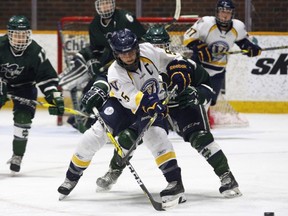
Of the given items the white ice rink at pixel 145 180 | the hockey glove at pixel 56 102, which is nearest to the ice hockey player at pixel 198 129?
the white ice rink at pixel 145 180

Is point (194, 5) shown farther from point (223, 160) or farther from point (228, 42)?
point (223, 160)

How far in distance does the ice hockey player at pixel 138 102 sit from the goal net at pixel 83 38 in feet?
12.0

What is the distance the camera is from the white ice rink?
455cm

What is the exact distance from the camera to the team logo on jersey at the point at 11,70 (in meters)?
5.75

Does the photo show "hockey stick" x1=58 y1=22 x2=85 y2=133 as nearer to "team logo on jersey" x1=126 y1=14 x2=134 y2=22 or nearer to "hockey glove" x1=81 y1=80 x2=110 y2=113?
"team logo on jersey" x1=126 y1=14 x2=134 y2=22

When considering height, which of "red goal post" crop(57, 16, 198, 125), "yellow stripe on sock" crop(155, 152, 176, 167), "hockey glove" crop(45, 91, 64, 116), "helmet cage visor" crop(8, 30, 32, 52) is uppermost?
"helmet cage visor" crop(8, 30, 32, 52)

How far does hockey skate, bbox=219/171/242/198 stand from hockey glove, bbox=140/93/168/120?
1.88 ft

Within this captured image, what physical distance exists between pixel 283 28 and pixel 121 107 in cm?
596

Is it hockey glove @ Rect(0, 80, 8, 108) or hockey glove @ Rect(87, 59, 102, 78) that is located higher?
hockey glove @ Rect(0, 80, 8, 108)

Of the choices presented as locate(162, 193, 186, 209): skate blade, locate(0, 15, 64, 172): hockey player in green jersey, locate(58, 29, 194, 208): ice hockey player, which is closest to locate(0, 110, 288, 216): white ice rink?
locate(162, 193, 186, 209): skate blade

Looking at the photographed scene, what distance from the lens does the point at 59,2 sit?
11.6m

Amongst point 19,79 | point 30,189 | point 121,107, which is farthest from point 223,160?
point 19,79

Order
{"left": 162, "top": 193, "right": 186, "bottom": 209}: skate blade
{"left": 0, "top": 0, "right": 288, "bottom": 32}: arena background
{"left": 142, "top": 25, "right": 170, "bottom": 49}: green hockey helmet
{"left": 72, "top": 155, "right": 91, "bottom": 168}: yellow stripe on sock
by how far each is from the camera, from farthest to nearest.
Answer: {"left": 0, "top": 0, "right": 288, "bottom": 32}: arena background → {"left": 142, "top": 25, "right": 170, "bottom": 49}: green hockey helmet → {"left": 72, "top": 155, "right": 91, "bottom": 168}: yellow stripe on sock → {"left": 162, "top": 193, "right": 186, "bottom": 209}: skate blade

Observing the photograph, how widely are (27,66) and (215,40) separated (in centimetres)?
222
